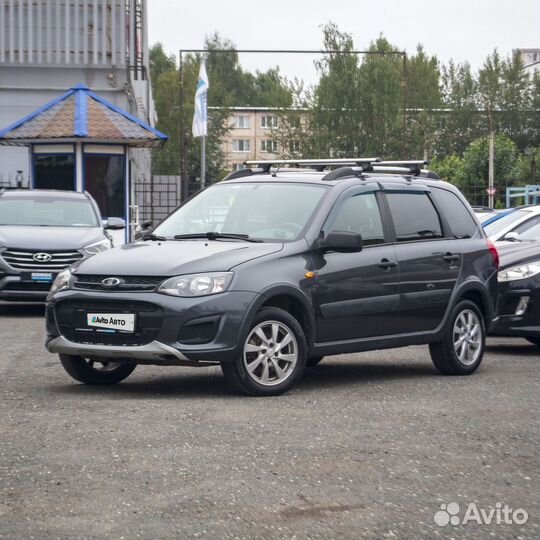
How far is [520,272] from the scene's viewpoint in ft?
46.6

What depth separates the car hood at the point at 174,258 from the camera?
31.7 feet

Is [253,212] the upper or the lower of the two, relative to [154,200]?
upper

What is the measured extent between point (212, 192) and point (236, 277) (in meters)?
1.95

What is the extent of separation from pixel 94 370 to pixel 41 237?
8.66 metres

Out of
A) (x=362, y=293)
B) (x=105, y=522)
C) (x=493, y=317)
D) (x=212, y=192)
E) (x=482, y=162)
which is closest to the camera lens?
(x=105, y=522)

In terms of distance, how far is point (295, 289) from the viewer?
10031 millimetres

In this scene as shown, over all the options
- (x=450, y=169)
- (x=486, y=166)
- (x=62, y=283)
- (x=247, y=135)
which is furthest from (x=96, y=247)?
(x=247, y=135)

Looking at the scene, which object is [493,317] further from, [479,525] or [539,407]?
[479,525]

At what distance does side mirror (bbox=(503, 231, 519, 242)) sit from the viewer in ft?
50.2

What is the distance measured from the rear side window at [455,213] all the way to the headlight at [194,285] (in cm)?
301

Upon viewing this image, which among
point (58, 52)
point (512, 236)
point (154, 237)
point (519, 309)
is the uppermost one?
point (58, 52)

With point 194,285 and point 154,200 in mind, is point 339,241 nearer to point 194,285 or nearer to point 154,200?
point 194,285

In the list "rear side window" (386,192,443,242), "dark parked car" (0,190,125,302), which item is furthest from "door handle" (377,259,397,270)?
"dark parked car" (0,190,125,302)

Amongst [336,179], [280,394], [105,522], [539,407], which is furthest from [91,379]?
[105,522]
